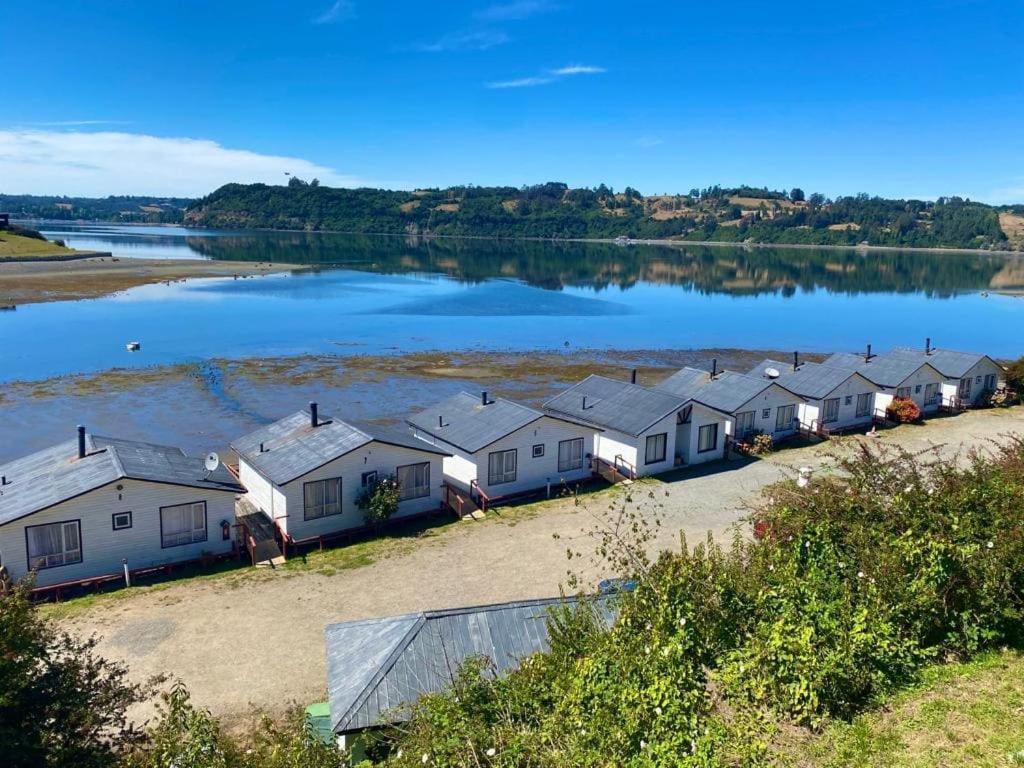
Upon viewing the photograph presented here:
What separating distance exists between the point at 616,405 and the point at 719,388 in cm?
739

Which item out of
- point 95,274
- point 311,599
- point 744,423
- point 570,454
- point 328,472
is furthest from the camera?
point 95,274

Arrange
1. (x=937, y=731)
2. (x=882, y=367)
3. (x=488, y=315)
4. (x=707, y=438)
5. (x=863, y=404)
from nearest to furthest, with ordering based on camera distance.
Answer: (x=937, y=731) → (x=707, y=438) → (x=863, y=404) → (x=882, y=367) → (x=488, y=315)

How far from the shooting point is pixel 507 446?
100 feet

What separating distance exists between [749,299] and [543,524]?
368 feet

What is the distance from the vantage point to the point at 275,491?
1032 inches

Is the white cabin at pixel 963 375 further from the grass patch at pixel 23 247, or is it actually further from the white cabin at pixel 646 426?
the grass patch at pixel 23 247

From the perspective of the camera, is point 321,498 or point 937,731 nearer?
point 937,731

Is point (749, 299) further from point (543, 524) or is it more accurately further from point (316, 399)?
point (543, 524)

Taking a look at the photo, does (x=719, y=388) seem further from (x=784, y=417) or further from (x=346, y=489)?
(x=346, y=489)

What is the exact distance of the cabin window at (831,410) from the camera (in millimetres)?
42125

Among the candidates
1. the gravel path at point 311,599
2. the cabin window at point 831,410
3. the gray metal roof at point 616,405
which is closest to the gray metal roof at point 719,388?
the cabin window at point 831,410

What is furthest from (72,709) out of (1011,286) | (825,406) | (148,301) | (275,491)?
(1011,286)

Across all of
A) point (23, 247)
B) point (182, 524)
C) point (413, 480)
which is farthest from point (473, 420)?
point (23, 247)

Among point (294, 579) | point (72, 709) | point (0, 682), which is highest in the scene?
point (0, 682)
